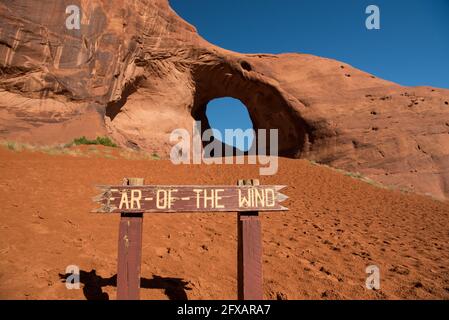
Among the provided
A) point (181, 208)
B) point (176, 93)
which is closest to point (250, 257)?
point (181, 208)

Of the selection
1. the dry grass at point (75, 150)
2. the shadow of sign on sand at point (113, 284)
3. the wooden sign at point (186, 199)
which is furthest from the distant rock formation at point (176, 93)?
the wooden sign at point (186, 199)

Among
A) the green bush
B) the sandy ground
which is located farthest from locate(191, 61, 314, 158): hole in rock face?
the sandy ground

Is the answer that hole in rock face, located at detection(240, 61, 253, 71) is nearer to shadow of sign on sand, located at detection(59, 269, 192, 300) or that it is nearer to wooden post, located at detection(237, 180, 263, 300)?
shadow of sign on sand, located at detection(59, 269, 192, 300)

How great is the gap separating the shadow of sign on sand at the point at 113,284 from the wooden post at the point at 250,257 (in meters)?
0.99

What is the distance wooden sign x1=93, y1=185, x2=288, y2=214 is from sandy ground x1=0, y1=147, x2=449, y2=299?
1.26 metres

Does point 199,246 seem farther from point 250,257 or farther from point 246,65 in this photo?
point 246,65

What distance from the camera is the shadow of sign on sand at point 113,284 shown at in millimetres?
3595

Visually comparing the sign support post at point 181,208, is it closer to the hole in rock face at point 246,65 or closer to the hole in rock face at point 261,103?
the hole in rock face at point 261,103

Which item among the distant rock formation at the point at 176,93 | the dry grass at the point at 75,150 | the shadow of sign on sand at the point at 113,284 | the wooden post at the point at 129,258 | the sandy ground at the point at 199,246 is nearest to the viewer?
the wooden post at the point at 129,258

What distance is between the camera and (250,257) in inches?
127

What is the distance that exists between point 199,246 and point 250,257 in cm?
243
